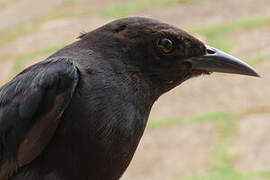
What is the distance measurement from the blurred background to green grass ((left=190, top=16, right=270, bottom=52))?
11 mm

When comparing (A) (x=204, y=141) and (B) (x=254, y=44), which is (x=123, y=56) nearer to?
(A) (x=204, y=141)

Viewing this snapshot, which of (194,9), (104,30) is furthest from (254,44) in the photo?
(104,30)

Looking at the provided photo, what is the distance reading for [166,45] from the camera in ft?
10.3

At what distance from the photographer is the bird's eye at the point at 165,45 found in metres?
3.14

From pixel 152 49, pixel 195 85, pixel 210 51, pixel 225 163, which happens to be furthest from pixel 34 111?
pixel 195 85

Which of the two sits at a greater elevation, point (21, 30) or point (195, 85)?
point (21, 30)

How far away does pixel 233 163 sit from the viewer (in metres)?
6.38

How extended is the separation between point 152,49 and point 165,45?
60 millimetres

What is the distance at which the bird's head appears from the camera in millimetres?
3133

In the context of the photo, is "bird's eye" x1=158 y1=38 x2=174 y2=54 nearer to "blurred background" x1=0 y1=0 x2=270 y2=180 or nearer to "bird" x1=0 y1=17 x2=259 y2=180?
"bird" x1=0 y1=17 x2=259 y2=180

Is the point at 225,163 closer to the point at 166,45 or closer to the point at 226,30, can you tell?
the point at 226,30

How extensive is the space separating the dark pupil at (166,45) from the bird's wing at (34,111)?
41 cm

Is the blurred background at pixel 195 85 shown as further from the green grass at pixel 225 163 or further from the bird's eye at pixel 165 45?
the bird's eye at pixel 165 45

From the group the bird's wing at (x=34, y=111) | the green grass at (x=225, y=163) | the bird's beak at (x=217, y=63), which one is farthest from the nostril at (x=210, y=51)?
the green grass at (x=225, y=163)
